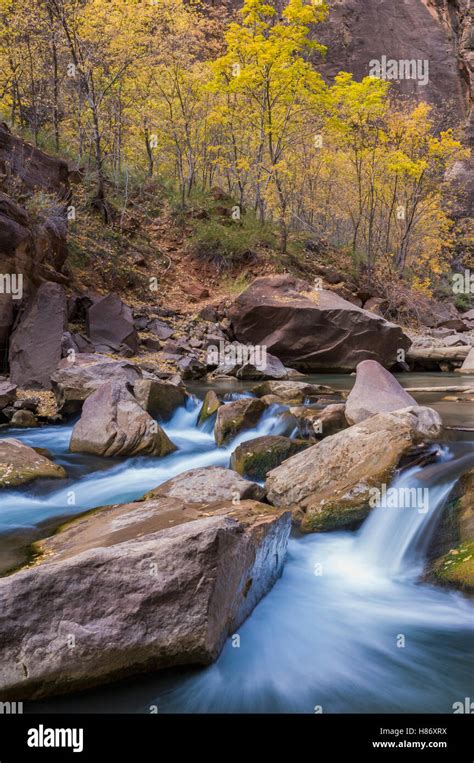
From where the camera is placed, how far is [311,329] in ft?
57.3

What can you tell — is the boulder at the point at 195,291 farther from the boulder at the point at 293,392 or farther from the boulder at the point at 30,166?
the boulder at the point at 293,392

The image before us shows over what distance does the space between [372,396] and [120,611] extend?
608cm

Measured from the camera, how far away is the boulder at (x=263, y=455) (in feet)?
24.2

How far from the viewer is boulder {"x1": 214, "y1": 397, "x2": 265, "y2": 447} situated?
9250 mm

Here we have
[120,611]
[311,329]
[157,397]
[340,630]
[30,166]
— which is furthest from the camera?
[311,329]

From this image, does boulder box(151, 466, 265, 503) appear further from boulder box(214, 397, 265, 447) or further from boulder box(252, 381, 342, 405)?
boulder box(252, 381, 342, 405)

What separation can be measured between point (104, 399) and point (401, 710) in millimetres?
6295

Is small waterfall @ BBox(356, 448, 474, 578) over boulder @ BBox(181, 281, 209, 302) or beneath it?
beneath

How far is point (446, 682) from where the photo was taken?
12.1 ft

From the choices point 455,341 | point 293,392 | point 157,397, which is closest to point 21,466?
point 157,397

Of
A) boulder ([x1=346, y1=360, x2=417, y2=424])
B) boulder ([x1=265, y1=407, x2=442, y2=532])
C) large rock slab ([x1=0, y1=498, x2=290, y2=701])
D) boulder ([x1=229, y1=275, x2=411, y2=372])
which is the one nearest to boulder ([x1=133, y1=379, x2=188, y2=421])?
boulder ([x1=346, y1=360, x2=417, y2=424])

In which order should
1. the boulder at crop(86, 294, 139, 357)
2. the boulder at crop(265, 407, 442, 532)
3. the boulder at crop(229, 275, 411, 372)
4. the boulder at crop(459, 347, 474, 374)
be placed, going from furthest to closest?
the boulder at crop(459, 347, 474, 374)
the boulder at crop(229, 275, 411, 372)
the boulder at crop(86, 294, 139, 357)
the boulder at crop(265, 407, 442, 532)

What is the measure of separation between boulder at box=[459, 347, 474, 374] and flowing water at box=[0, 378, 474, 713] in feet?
40.0
